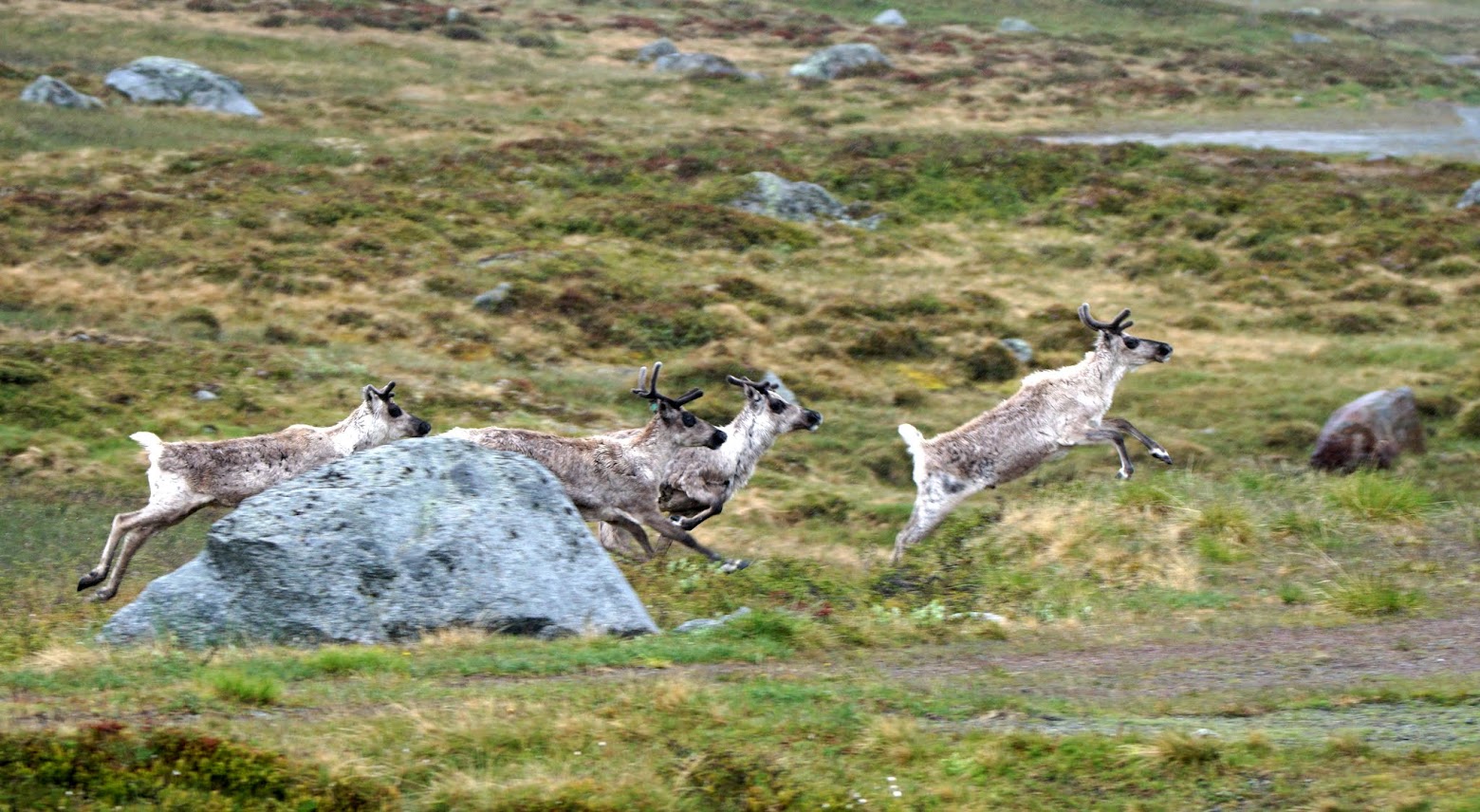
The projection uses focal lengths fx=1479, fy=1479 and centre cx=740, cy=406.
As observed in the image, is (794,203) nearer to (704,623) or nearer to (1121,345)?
(1121,345)

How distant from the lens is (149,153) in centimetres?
3684

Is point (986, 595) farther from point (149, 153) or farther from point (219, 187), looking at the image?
point (149, 153)

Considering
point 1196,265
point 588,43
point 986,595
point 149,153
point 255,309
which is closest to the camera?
point 986,595

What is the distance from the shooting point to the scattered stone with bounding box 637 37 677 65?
62969 mm

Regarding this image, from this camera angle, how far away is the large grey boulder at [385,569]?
11.4 metres

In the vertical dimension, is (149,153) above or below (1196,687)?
below

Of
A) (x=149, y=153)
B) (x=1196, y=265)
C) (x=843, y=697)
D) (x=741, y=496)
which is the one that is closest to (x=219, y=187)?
(x=149, y=153)

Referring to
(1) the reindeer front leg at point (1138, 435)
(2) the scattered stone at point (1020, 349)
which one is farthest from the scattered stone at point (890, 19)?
(1) the reindeer front leg at point (1138, 435)

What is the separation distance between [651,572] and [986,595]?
3.33 m

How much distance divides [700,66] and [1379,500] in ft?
153

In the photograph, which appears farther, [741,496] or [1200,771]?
[741,496]

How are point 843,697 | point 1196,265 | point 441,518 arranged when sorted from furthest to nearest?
point 1196,265 < point 441,518 < point 843,697

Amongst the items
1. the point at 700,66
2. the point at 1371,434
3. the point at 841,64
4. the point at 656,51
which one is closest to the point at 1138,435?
the point at 1371,434

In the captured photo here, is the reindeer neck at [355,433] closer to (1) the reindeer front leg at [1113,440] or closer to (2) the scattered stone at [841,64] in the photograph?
(1) the reindeer front leg at [1113,440]
